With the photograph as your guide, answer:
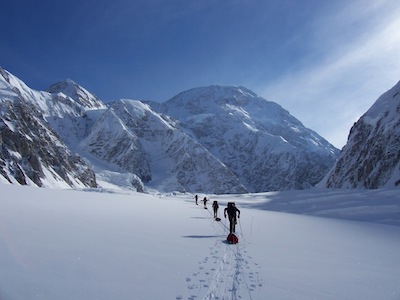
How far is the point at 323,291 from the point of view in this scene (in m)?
6.70

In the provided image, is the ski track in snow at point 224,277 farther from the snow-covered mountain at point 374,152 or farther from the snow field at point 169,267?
the snow-covered mountain at point 374,152

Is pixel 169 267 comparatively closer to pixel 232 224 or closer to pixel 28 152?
pixel 232 224

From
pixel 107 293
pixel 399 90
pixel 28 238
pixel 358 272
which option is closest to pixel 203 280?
pixel 107 293

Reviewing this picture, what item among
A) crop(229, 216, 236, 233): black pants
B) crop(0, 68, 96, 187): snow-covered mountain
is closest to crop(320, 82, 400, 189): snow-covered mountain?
crop(229, 216, 236, 233): black pants

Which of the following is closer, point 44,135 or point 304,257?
point 304,257

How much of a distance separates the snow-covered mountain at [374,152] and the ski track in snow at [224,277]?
63.6 metres

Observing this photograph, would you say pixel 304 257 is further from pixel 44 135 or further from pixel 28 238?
pixel 44 135

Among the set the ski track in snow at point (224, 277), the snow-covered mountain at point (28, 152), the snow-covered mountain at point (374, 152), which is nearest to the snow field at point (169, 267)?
the ski track in snow at point (224, 277)

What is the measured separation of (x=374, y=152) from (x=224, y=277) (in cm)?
8073

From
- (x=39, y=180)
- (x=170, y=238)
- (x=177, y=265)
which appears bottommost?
(x=177, y=265)

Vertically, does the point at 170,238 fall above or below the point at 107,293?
above

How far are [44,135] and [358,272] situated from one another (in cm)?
13441

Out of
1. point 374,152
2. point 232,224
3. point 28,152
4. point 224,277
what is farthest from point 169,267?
point 28,152

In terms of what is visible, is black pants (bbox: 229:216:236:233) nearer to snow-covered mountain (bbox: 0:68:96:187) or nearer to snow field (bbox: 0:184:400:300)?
snow field (bbox: 0:184:400:300)
